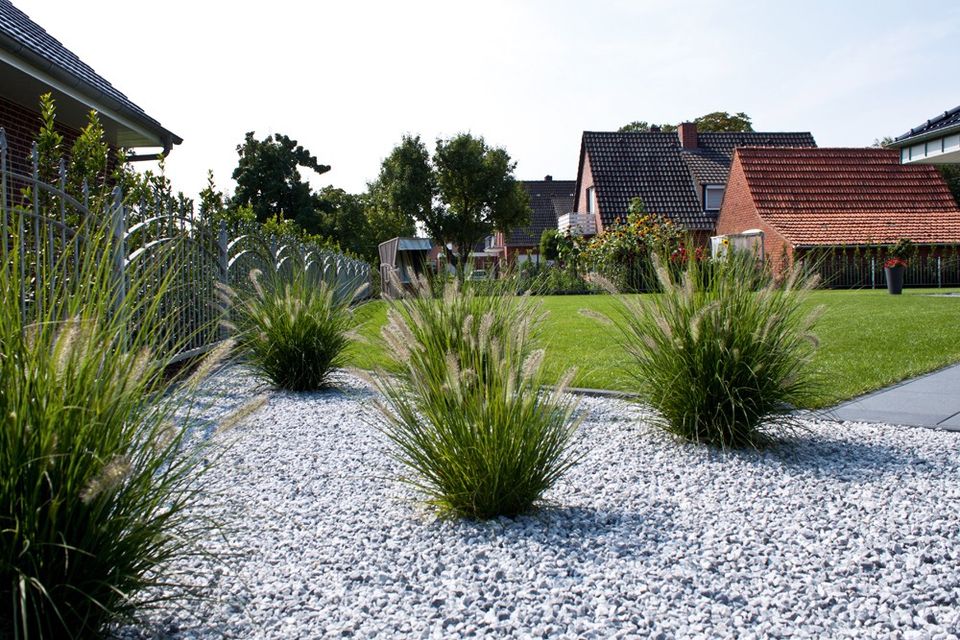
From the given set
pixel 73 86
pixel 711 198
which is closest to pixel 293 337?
pixel 73 86

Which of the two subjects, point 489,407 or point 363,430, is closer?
point 489,407

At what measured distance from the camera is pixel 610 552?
2.86 meters

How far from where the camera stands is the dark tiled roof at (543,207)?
49969mm

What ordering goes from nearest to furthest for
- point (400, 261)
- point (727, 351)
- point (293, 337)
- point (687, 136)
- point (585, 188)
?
point (727, 351), point (293, 337), point (400, 261), point (687, 136), point (585, 188)

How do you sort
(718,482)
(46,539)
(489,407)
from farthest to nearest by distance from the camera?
1. (718,482)
2. (489,407)
3. (46,539)

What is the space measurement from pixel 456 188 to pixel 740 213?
14063 millimetres

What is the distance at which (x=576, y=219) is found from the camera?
36.2 m

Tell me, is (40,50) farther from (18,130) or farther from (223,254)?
(223,254)

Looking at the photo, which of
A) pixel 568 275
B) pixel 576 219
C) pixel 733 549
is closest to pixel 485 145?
pixel 576 219

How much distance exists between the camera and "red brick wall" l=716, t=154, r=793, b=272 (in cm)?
2720

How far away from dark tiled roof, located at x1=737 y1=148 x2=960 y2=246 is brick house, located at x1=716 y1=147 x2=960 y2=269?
3 centimetres

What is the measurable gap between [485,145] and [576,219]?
20.5 ft

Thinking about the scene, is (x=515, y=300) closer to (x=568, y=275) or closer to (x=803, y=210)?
(x=568, y=275)

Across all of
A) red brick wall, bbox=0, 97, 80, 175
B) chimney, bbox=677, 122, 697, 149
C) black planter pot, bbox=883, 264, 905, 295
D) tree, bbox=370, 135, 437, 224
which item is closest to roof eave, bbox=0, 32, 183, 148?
red brick wall, bbox=0, 97, 80, 175
